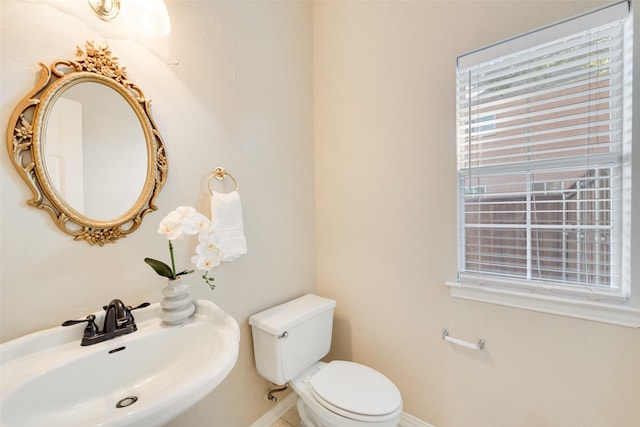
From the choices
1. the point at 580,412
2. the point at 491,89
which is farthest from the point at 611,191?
the point at 580,412

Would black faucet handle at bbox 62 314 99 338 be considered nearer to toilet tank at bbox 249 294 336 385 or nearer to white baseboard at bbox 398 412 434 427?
toilet tank at bbox 249 294 336 385

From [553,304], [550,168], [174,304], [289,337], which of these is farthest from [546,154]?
[174,304]

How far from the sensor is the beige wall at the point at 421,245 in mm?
1106

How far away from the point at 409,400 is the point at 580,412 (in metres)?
0.75

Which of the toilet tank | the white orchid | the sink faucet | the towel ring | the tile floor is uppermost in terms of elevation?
the towel ring

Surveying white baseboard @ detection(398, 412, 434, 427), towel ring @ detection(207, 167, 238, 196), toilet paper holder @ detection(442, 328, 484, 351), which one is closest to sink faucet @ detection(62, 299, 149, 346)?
towel ring @ detection(207, 167, 238, 196)

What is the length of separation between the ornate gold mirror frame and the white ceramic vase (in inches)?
10.8

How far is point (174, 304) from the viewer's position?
1016 millimetres

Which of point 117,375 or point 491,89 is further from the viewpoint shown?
point 491,89

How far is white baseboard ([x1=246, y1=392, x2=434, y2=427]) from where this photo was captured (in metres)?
1.51

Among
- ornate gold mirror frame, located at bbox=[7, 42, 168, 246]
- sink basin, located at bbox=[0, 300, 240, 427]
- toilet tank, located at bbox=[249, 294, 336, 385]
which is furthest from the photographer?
toilet tank, located at bbox=[249, 294, 336, 385]

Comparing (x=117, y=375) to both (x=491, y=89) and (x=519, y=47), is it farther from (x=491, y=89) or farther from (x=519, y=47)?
(x=519, y=47)

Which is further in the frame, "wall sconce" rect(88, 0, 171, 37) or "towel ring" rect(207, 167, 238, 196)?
"towel ring" rect(207, 167, 238, 196)

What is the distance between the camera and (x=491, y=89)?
4.17ft
